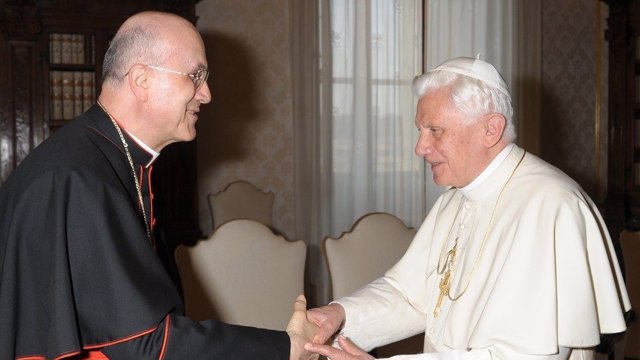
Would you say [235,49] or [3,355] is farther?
[235,49]

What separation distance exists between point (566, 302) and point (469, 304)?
0.29 meters

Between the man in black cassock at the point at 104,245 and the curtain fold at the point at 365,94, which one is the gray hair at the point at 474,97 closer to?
the man in black cassock at the point at 104,245

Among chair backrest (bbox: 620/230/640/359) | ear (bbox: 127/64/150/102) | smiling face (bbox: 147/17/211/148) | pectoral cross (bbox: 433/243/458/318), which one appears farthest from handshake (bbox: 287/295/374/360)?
chair backrest (bbox: 620/230/640/359)

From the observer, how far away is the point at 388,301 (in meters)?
2.58

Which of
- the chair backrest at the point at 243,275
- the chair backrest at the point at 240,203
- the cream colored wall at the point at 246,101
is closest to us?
the chair backrest at the point at 243,275

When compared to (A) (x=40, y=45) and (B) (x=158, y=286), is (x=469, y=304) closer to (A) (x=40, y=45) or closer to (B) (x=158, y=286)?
(B) (x=158, y=286)

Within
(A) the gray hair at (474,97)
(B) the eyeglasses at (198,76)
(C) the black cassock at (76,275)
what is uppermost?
(B) the eyeglasses at (198,76)

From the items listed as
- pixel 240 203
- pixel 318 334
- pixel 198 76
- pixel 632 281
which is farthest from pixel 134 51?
pixel 240 203

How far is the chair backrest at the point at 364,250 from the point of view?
3727 mm

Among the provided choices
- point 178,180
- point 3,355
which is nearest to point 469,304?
point 3,355

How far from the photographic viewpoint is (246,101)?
23.2 ft

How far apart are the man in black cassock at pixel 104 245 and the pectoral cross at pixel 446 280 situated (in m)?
0.58

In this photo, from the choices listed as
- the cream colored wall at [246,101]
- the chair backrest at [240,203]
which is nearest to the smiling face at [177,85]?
the chair backrest at [240,203]

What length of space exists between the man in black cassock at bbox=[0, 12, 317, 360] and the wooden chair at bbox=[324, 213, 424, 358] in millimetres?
1613
